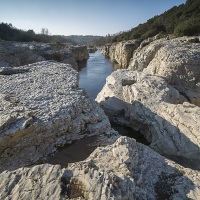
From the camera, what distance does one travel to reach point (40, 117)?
443 inches

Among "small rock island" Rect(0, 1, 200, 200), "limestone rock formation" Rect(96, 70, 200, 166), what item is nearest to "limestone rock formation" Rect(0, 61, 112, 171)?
"small rock island" Rect(0, 1, 200, 200)

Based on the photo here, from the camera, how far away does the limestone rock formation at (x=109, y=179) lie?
22.2ft

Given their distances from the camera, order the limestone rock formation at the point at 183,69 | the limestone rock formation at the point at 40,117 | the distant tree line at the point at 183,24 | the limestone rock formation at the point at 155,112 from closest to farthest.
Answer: the limestone rock formation at the point at 40,117 < the limestone rock formation at the point at 155,112 < the limestone rock formation at the point at 183,69 < the distant tree line at the point at 183,24

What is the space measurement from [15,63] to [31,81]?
12843 millimetres

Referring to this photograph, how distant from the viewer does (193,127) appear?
41.1 feet

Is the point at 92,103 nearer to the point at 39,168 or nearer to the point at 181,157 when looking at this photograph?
the point at 181,157

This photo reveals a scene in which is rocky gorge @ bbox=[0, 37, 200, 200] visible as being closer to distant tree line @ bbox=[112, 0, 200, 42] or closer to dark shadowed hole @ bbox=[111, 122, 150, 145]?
dark shadowed hole @ bbox=[111, 122, 150, 145]

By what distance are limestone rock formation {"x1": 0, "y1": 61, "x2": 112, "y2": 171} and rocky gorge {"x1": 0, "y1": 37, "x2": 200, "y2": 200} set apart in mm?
43

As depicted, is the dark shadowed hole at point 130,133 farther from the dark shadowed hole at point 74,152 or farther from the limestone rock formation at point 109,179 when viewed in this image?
the limestone rock formation at point 109,179

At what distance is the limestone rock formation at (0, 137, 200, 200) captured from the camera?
22.2 ft

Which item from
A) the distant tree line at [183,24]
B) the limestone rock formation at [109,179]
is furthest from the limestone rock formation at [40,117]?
the distant tree line at [183,24]

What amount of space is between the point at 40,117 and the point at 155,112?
7.20 meters

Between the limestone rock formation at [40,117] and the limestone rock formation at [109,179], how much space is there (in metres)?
2.68

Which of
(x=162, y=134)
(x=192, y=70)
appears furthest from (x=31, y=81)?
(x=192, y=70)
